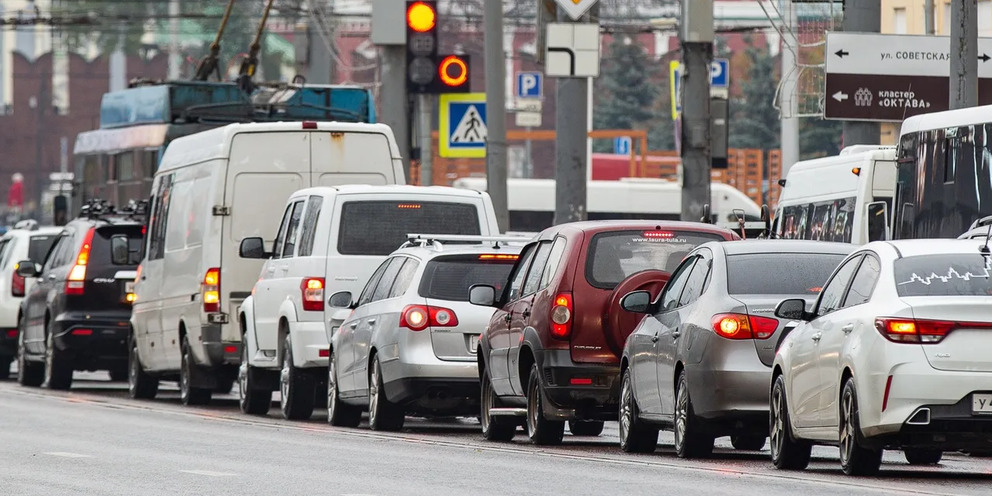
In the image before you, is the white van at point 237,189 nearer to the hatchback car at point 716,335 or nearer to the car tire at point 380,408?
the car tire at point 380,408

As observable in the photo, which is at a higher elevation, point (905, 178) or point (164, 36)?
point (164, 36)

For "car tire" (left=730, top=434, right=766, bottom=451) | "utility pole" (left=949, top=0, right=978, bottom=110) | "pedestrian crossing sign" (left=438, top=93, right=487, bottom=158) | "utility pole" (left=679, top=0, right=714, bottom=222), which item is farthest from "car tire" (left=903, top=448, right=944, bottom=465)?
"pedestrian crossing sign" (left=438, top=93, right=487, bottom=158)

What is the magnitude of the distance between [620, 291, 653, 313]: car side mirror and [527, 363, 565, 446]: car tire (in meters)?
1.35

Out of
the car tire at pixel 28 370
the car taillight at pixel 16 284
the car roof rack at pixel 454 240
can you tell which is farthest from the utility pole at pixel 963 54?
the car taillight at pixel 16 284

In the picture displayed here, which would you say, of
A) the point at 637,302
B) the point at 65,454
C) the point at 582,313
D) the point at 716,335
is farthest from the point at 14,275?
the point at 716,335

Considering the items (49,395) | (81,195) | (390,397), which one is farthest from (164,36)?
(390,397)

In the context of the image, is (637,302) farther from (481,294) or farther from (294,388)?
(294,388)

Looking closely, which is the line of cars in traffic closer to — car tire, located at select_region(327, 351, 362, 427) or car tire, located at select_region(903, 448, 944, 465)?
car tire, located at select_region(327, 351, 362, 427)

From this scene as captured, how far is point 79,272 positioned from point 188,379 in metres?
3.11

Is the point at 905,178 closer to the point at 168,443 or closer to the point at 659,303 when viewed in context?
the point at 659,303

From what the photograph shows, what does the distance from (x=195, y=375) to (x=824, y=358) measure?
38.5 feet

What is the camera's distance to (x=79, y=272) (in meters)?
26.6

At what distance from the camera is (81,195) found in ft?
117

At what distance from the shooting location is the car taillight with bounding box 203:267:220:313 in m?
22.6
